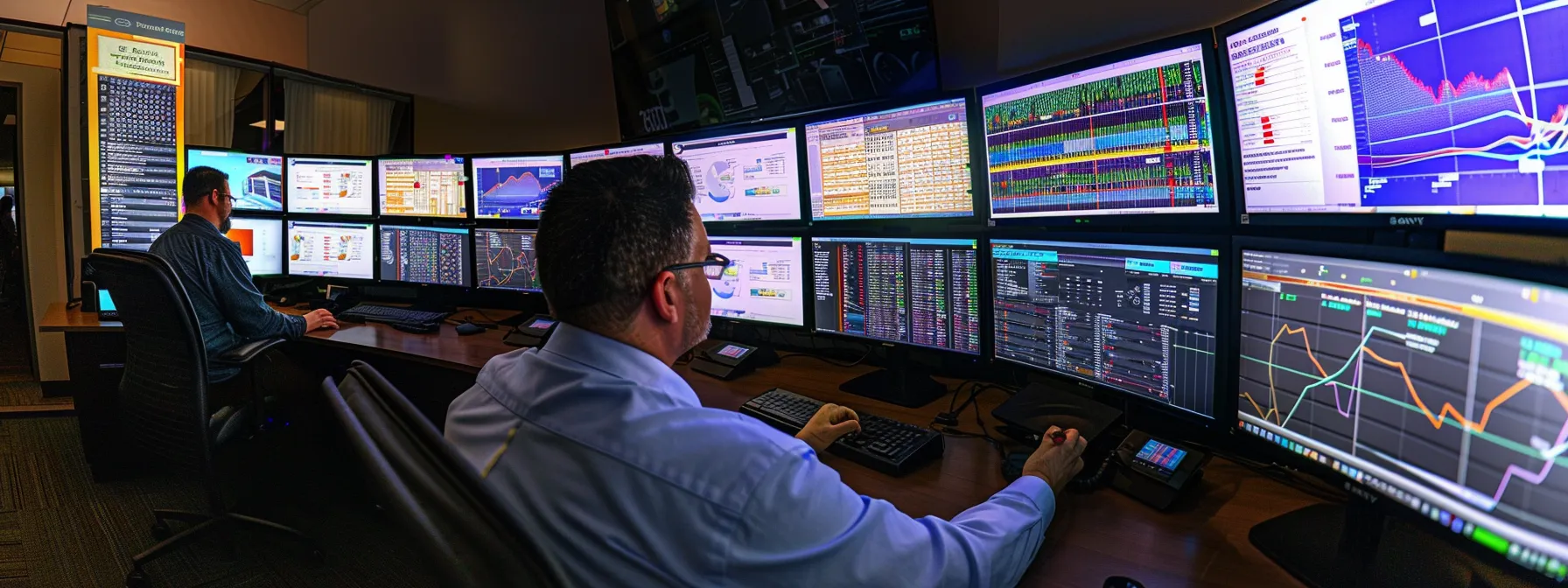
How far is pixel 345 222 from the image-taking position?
3.20 m

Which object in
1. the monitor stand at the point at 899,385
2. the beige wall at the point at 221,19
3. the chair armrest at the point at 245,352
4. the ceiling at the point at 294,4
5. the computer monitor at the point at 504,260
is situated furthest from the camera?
the ceiling at the point at 294,4

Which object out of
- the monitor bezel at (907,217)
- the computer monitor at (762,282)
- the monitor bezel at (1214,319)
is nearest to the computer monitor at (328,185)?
the computer monitor at (762,282)

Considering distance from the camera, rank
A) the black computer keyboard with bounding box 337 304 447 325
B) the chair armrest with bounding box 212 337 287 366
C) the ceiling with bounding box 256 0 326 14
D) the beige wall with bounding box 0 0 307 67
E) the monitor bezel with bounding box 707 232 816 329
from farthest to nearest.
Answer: the ceiling with bounding box 256 0 326 14 → the beige wall with bounding box 0 0 307 67 → the black computer keyboard with bounding box 337 304 447 325 → the chair armrest with bounding box 212 337 287 366 → the monitor bezel with bounding box 707 232 816 329

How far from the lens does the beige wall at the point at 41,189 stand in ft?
14.2

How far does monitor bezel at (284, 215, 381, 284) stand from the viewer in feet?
10.3

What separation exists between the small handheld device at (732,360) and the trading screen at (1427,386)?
1257 millimetres

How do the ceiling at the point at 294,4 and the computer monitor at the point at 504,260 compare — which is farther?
the ceiling at the point at 294,4

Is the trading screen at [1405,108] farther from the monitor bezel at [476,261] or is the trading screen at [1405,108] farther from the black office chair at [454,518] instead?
the monitor bezel at [476,261]

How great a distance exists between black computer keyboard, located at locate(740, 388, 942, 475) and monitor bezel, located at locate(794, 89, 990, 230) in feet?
1.62

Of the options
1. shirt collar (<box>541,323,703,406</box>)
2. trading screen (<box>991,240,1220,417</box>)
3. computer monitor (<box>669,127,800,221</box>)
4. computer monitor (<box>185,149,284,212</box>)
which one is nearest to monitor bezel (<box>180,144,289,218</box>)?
computer monitor (<box>185,149,284,212</box>)

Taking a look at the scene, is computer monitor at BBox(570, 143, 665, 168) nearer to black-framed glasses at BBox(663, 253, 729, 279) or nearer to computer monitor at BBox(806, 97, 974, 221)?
computer monitor at BBox(806, 97, 974, 221)

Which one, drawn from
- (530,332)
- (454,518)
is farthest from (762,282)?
(454,518)

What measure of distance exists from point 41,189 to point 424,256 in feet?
11.2

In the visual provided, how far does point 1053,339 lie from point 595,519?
1.03m
